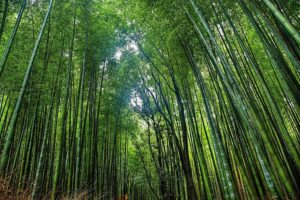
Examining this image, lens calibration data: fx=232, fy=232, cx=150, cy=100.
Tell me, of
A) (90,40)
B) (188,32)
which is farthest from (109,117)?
(188,32)

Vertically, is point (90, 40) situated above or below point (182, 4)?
above

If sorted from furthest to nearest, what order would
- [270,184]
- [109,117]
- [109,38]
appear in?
[109,117]
[109,38]
[270,184]

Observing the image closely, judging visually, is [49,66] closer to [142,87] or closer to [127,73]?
[127,73]

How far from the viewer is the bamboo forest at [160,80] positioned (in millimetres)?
3152

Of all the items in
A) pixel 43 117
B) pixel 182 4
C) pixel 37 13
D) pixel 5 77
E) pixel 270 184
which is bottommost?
pixel 270 184

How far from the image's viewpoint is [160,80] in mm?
7488

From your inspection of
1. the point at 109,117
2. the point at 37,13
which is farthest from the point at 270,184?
the point at 109,117

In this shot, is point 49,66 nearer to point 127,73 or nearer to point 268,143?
point 127,73

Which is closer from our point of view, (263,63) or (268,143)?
(268,143)

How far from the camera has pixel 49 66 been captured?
18.2ft

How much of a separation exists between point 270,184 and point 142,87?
240 inches

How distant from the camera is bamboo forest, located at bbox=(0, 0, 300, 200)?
315 cm

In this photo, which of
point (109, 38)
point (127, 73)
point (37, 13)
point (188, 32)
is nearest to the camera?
point (188, 32)

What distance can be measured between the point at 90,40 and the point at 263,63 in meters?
4.72
